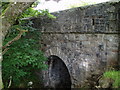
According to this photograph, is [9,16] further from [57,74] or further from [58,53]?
[57,74]

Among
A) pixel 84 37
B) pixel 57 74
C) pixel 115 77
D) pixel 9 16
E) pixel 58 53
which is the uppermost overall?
pixel 9 16

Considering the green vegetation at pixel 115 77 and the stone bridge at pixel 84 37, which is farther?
the stone bridge at pixel 84 37

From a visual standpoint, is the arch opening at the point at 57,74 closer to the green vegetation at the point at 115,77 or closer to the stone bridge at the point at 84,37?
the stone bridge at the point at 84,37

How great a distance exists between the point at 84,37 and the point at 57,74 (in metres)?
2.68

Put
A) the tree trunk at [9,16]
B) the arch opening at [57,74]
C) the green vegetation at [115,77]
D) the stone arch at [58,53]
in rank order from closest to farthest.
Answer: the tree trunk at [9,16], the green vegetation at [115,77], the stone arch at [58,53], the arch opening at [57,74]

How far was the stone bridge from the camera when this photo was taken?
3.66m

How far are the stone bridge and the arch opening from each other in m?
0.61

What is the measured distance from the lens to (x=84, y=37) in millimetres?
4199

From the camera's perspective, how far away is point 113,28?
3596 millimetres

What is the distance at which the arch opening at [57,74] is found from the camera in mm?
5887

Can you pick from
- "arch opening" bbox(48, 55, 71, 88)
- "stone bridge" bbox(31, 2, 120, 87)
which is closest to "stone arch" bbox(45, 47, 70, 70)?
"stone bridge" bbox(31, 2, 120, 87)

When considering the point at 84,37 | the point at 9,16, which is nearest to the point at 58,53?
the point at 84,37

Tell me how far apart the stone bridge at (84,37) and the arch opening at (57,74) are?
61 cm

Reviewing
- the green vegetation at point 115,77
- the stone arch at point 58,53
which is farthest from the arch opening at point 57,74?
the green vegetation at point 115,77
